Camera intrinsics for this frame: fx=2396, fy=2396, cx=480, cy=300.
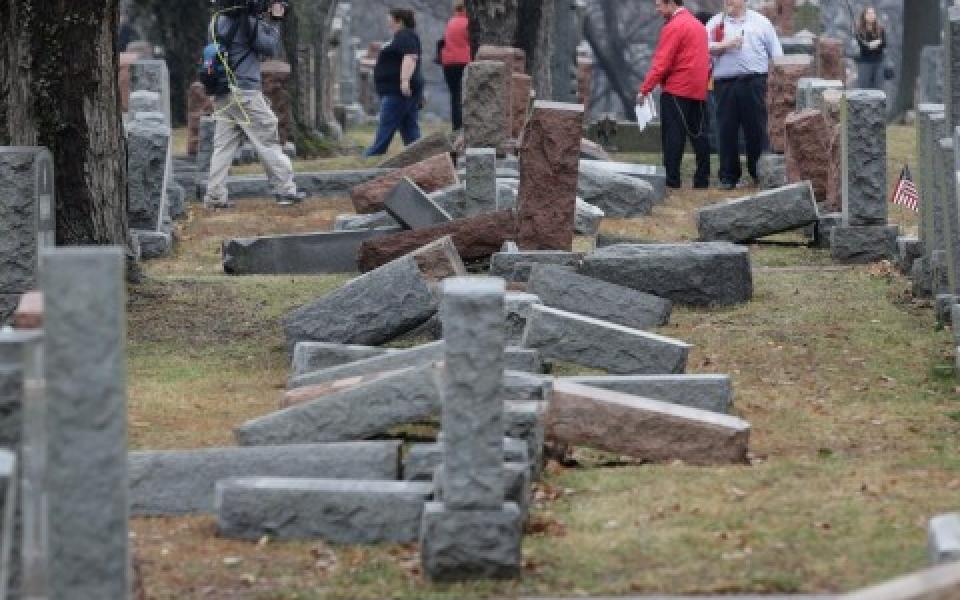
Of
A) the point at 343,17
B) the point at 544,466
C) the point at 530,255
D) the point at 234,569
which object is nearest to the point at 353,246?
the point at 530,255

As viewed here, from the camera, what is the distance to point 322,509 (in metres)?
7.95

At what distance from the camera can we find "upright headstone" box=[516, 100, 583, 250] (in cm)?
1392

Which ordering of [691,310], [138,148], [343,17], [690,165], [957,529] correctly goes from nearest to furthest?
[957,529] → [691,310] → [138,148] → [690,165] → [343,17]

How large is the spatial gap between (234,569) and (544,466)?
68.0 inches

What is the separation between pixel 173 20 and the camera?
34094 millimetres

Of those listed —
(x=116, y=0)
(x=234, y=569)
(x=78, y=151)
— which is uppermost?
(x=116, y=0)

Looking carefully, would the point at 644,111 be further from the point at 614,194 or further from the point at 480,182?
the point at 480,182

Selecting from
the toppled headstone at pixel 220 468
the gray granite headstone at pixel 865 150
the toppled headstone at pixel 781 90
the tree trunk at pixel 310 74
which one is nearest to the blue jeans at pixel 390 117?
the tree trunk at pixel 310 74

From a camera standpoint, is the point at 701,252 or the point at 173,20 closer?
the point at 701,252

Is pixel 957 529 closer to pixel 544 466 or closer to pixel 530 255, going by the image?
pixel 544 466

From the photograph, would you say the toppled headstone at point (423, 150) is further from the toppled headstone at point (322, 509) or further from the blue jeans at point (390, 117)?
the toppled headstone at point (322, 509)

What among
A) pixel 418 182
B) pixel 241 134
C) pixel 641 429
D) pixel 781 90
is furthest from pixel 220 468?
pixel 781 90

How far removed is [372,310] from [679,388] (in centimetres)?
213

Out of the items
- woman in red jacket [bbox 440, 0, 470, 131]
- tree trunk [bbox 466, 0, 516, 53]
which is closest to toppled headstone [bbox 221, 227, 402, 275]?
tree trunk [bbox 466, 0, 516, 53]
